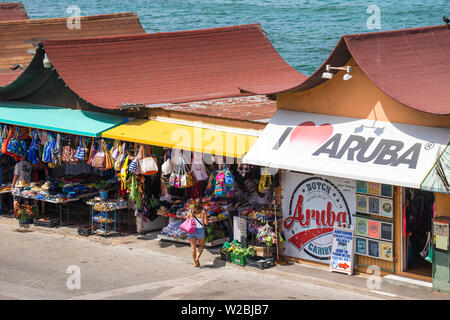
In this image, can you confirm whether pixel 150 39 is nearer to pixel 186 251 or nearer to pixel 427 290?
pixel 186 251

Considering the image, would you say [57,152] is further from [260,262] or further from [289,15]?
[289,15]

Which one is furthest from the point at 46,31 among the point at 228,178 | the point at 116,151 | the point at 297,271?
the point at 297,271

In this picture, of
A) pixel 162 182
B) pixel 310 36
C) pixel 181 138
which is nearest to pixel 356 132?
pixel 181 138

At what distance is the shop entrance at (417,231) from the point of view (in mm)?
12938

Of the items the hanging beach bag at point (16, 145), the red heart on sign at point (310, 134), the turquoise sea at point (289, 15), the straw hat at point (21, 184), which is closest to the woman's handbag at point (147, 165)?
the red heart on sign at point (310, 134)

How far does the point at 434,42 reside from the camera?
1432cm

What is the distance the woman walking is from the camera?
14008mm

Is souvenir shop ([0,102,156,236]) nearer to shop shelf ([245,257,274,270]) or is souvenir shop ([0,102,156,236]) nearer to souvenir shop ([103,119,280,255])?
souvenir shop ([103,119,280,255])

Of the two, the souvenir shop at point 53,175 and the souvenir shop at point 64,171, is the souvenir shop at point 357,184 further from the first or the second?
the souvenir shop at point 53,175

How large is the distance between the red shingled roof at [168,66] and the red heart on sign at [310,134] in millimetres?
3117

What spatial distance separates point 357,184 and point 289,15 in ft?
225

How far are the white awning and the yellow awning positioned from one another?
0.48 m

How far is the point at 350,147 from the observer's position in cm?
1288

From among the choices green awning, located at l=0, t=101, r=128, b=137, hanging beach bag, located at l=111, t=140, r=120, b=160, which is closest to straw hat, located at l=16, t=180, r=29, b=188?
green awning, located at l=0, t=101, r=128, b=137
